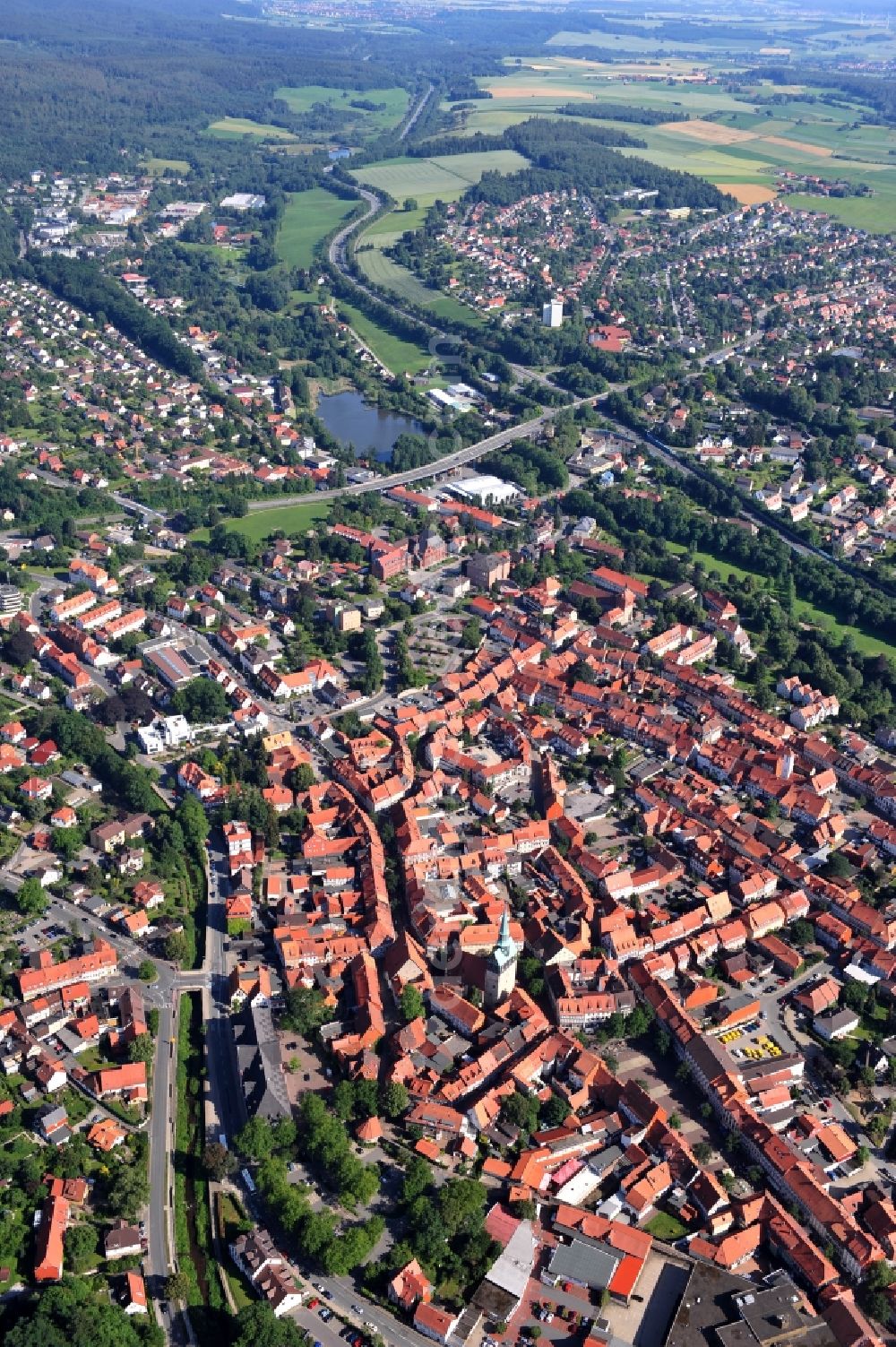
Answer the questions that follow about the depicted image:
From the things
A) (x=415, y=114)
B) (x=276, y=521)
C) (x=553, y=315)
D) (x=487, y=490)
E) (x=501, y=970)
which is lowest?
(x=501, y=970)

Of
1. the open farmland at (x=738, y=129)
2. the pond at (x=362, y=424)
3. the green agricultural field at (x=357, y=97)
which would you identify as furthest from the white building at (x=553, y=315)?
the green agricultural field at (x=357, y=97)

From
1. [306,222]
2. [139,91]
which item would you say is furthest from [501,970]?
[139,91]

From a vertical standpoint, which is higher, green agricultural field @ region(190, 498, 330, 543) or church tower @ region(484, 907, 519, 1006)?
green agricultural field @ region(190, 498, 330, 543)

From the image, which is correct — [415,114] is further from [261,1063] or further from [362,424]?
[261,1063]

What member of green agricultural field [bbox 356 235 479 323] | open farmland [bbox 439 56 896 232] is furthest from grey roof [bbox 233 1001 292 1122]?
open farmland [bbox 439 56 896 232]

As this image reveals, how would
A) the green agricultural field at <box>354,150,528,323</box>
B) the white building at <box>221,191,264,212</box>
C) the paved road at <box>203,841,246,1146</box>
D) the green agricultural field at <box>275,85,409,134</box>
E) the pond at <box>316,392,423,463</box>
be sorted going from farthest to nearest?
the green agricultural field at <box>275,85,409,134</box>
the white building at <box>221,191,264,212</box>
the green agricultural field at <box>354,150,528,323</box>
the pond at <box>316,392,423,463</box>
the paved road at <box>203,841,246,1146</box>

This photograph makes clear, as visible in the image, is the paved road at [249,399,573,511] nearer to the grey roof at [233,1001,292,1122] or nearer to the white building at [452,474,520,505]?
the white building at [452,474,520,505]
